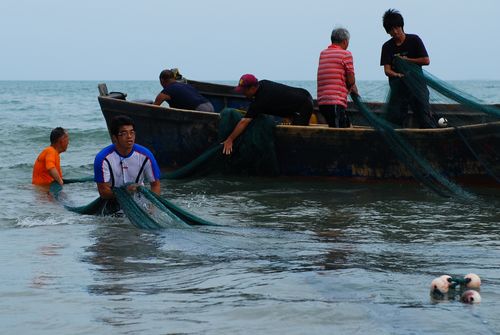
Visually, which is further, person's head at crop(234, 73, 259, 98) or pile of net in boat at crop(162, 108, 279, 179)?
pile of net in boat at crop(162, 108, 279, 179)

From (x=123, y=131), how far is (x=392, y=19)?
13.0 feet

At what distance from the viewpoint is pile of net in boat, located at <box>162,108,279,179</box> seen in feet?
36.3

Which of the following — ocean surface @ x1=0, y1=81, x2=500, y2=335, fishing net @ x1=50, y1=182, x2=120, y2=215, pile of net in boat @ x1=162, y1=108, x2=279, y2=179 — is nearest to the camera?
ocean surface @ x1=0, y1=81, x2=500, y2=335

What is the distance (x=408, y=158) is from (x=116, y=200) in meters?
3.68

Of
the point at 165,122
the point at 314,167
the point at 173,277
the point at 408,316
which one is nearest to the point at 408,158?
the point at 314,167

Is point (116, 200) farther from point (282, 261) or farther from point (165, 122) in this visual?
point (165, 122)

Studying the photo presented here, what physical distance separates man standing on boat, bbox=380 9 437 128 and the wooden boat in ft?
1.21

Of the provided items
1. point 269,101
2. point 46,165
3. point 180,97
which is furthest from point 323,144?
point 46,165

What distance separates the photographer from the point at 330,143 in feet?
35.9

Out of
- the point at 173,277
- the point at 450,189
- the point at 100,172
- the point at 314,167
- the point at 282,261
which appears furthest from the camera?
the point at 314,167

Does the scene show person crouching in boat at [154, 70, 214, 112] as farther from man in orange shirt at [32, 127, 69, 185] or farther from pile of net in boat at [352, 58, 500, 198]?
pile of net in boat at [352, 58, 500, 198]

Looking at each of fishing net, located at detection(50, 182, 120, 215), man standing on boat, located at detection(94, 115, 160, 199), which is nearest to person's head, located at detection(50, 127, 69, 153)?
fishing net, located at detection(50, 182, 120, 215)

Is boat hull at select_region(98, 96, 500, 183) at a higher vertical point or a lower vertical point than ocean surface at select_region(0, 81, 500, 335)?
higher

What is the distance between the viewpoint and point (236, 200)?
1037 centimetres
